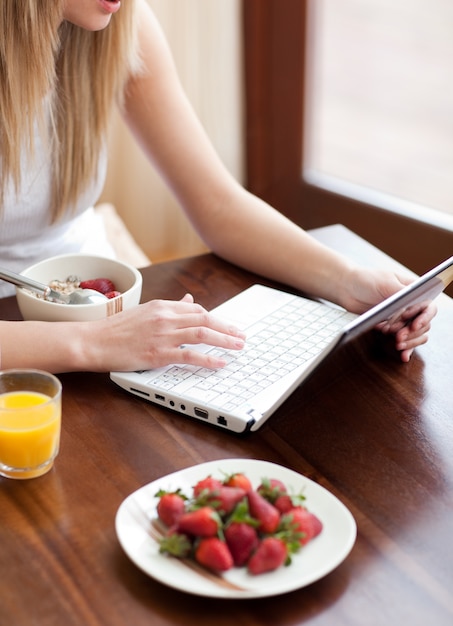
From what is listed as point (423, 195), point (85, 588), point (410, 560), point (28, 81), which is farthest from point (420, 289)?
point (423, 195)

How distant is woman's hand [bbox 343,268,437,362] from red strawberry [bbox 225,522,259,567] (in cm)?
44

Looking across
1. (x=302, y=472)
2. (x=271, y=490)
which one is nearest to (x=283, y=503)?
(x=271, y=490)

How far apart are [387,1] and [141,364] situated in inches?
73.1

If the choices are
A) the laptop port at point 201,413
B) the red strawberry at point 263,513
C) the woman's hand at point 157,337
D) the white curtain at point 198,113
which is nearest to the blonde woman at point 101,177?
the woman's hand at point 157,337

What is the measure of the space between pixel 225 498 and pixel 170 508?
6cm

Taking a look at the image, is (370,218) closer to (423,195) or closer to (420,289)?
(423,195)

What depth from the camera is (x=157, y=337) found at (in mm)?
1103

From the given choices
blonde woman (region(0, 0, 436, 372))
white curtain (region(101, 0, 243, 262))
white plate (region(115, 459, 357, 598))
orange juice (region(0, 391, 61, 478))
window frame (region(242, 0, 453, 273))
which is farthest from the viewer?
white curtain (region(101, 0, 243, 262))

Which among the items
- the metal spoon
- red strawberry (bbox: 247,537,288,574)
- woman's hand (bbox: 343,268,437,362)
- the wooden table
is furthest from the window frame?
red strawberry (bbox: 247,537,288,574)

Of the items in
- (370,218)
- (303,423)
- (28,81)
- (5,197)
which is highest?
(28,81)

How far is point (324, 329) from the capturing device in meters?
1.22

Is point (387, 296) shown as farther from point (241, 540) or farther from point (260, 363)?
point (241, 540)

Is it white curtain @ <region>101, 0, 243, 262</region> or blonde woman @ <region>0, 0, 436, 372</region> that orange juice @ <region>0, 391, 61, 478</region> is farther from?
white curtain @ <region>101, 0, 243, 262</region>

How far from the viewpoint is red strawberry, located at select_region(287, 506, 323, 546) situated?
0.79m
